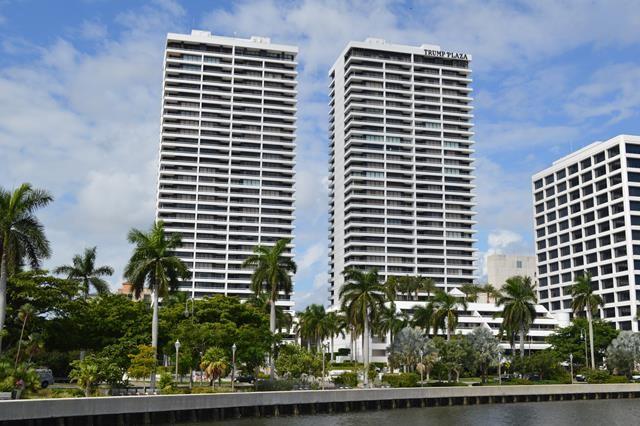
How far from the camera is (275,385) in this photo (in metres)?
78.3

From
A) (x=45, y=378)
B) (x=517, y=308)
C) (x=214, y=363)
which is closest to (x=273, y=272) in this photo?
(x=214, y=363)

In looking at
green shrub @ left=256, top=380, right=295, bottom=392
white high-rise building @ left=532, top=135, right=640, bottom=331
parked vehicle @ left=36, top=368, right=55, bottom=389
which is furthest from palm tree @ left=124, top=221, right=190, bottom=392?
white high-rise building @ left=532, top=135, right=640, bottom=331

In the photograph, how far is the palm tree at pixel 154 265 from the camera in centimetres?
7250

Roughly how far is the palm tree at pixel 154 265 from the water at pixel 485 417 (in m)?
18.4

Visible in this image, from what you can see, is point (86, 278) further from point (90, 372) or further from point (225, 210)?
point (225, 210)

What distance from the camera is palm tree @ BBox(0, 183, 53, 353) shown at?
63062 millimetres

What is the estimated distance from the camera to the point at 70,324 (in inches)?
3115

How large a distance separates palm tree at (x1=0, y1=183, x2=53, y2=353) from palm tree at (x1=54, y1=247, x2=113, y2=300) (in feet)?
108

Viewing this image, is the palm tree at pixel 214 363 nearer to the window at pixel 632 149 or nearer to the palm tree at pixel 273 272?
the palm tree at pixel 273 272

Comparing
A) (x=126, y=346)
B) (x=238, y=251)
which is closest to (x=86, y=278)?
(x=126, y=346)

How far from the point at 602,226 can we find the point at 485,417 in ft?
416

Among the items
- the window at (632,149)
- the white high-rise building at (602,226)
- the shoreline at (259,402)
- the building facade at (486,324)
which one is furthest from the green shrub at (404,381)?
the window at (632,149)

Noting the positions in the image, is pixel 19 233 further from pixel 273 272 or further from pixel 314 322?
pixel 314 322

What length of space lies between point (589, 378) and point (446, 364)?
21.3 meters
